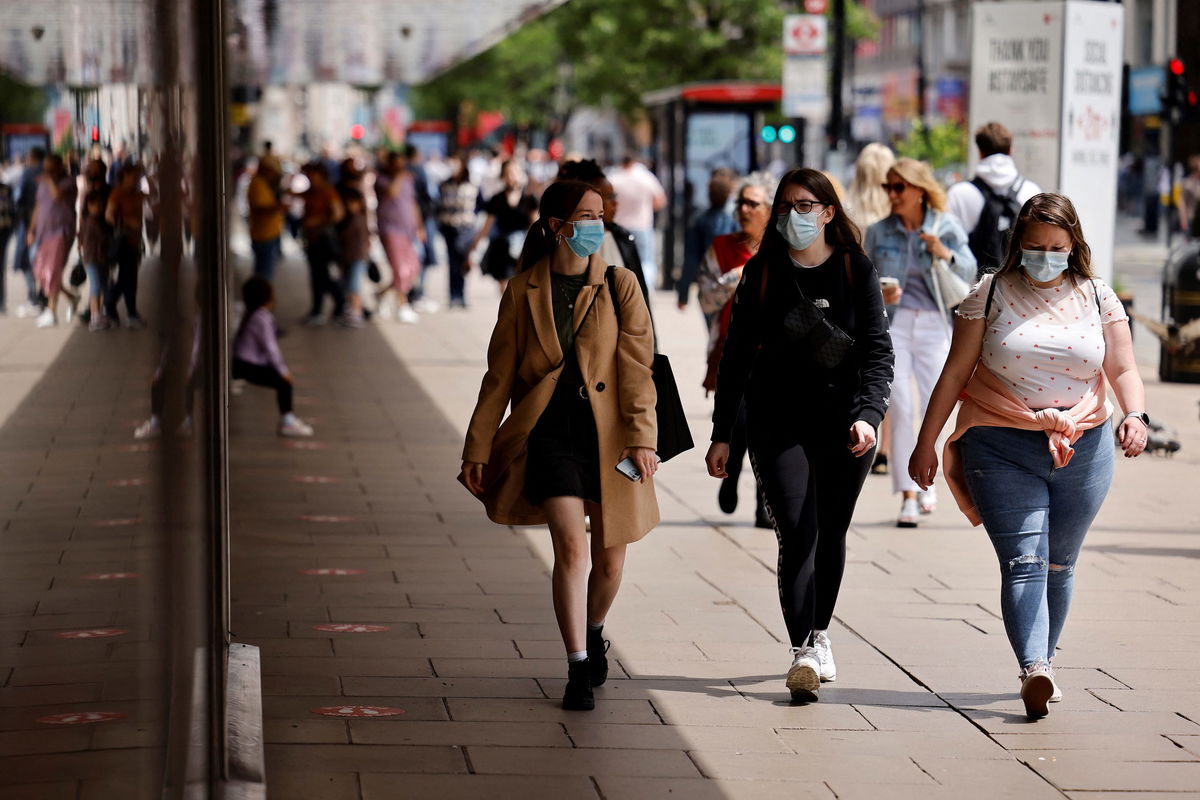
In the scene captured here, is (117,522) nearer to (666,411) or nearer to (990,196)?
(666,411)

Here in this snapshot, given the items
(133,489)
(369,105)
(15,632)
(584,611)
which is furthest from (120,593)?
(369,105)

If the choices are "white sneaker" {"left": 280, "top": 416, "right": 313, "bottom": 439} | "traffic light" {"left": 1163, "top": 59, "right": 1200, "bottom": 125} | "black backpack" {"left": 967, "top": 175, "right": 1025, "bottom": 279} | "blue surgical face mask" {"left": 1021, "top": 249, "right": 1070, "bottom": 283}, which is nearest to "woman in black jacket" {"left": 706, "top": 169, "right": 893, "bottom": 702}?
"blue surgical face mask" {"left": 1021, "top": 249, "right": 1070, "bottom": 283}

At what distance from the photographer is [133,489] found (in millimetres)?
2492

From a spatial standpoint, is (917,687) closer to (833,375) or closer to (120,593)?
(833,375)

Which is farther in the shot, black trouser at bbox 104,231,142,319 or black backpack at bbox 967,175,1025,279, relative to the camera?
black backpack at bbox 967,175,1025,279

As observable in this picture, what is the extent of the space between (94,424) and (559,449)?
10.8ft

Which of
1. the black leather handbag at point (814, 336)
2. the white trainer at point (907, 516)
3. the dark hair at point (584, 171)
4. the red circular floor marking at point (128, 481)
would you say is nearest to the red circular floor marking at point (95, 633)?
the red circular floor marking at point (128, 481)

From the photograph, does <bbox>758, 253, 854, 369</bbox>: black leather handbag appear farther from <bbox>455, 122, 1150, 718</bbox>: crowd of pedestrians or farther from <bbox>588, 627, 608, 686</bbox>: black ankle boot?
<bbox>588, 627, 608, 686</bbox>: black ankle boot

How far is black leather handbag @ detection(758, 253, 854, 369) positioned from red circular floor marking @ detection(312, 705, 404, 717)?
158 cm

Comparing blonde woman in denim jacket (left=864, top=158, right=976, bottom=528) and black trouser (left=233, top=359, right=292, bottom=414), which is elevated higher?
blonde woman in denim jacket (left=864, top=158, right=976, bottom=528)

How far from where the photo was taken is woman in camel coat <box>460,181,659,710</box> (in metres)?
5.49

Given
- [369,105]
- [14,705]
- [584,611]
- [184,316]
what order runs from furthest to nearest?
1. [369,105]
2. [584,611]
3. [184,316]
4. [14,705]

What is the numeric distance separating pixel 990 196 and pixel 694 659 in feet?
14.6

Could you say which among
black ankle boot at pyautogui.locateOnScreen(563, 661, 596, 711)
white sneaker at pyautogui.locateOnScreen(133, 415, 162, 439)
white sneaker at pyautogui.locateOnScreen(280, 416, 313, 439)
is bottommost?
white sneaker at pyautogui.locateOnScreen(280, 416, 313, 439)
